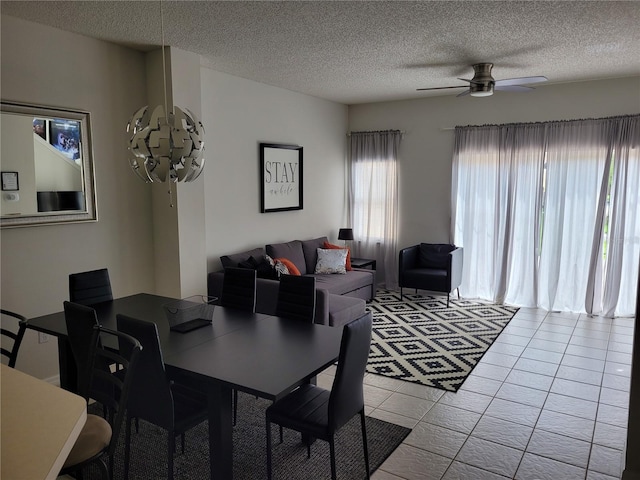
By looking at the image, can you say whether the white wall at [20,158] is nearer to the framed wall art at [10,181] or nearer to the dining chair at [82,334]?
the framed wall art at [10,181]

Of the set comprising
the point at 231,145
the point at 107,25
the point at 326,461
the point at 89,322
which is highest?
the point at 107,25

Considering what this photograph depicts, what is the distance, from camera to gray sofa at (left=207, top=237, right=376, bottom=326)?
4641 mm

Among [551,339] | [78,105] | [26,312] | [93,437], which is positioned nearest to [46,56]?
[78,105]

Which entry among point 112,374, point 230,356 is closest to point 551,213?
point 230,356

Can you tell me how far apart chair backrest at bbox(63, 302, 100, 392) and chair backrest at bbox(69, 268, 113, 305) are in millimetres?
875

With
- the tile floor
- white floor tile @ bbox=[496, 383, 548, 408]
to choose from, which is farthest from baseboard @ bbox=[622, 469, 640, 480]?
white floor tile @ bbox=[496, 383, 548, 408]

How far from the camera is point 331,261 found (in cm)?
621

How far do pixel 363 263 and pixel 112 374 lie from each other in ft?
15.5

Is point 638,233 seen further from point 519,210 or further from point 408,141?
point 408,141

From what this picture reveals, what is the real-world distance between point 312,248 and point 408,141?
221 centimetres

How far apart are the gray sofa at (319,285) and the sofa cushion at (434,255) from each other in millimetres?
870

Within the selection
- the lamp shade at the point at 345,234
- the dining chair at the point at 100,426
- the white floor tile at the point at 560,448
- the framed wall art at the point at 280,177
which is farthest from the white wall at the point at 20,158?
the lamp shade at the point at 345,234

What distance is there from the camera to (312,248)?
20.9ft

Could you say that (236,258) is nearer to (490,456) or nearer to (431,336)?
(431,336)
